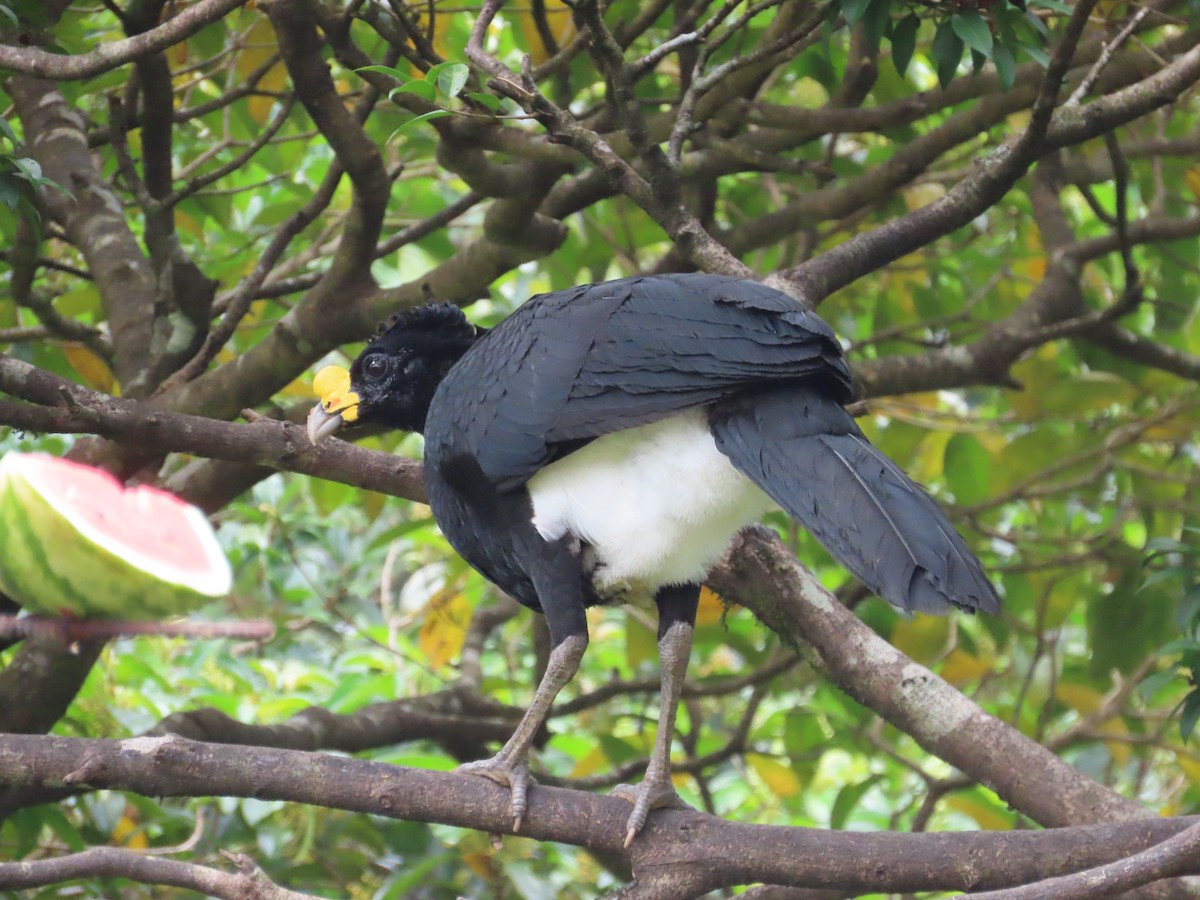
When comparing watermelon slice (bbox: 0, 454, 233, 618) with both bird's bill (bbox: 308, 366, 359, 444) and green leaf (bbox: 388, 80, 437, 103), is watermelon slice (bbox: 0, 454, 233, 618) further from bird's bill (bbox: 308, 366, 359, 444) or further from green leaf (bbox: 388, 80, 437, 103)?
bird's bill (bbox: 308, 366, 359, 444)

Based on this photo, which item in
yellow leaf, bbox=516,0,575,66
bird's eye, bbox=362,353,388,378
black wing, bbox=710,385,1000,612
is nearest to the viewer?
black wing, bbox=710,385,1000,612

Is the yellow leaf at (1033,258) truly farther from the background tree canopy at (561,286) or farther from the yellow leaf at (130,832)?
the yellow leaf at (130,832)

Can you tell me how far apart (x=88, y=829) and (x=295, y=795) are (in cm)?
164

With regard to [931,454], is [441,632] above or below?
below

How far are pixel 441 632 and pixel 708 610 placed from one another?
126 centimetres

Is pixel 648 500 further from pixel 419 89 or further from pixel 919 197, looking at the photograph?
pixel 919 197

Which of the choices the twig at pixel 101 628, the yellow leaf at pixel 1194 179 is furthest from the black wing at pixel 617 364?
the yellow leaf at pixel 1194 179

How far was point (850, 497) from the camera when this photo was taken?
2285 mm

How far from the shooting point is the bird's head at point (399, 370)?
10.4 ft

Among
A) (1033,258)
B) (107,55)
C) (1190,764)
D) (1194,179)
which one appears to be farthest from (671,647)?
(1033,258)

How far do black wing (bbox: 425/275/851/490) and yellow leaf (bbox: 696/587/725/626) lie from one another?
4.77 ft

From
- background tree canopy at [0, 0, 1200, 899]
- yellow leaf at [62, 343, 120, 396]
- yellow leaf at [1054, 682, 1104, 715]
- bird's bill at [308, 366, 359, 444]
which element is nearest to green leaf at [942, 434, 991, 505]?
background tree canopy at [0, 0, 1200, 899]

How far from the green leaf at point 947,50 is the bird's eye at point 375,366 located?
146 centimetres

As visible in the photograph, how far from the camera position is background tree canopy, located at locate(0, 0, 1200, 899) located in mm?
2506
